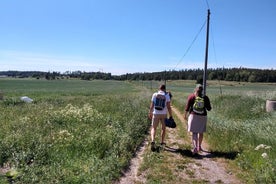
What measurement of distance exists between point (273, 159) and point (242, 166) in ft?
2.58

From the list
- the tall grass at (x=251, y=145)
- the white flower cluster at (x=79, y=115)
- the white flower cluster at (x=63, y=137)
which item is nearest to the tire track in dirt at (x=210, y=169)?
the tall grass at (x=251, y=145)

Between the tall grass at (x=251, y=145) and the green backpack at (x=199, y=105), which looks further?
the green backpack at (x=199, y=105)

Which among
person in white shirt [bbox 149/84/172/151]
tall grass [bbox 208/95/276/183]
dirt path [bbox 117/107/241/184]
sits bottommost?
dirt path [bbox 117/107/241/184]

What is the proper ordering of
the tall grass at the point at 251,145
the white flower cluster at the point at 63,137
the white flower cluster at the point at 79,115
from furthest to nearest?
1. the white flower cluster at the point at 79,115
2. the white flower cluster at the point at 63,137
3. the tall grass at the point at 251,145

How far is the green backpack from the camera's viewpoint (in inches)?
336

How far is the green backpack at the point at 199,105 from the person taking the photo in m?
8.52

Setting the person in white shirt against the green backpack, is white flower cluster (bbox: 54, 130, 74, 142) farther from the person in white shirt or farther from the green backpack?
the green backpack

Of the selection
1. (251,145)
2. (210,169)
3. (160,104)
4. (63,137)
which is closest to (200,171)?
(210,169)

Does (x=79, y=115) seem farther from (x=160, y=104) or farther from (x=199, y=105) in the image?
(x=199, y=105)

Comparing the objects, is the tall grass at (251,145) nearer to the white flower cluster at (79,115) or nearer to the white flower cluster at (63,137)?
the white flower cluster at (63,137)

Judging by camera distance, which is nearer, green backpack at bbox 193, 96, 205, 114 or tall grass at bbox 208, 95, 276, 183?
tall grass at bbox 208, 95, 276, 183

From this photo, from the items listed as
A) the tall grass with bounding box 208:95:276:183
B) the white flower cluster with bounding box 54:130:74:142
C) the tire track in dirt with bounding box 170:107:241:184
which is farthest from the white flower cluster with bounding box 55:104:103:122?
the tire track in dirt with bounding box 170:107:241:184

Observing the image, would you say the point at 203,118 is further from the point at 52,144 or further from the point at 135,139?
the point at 52,144

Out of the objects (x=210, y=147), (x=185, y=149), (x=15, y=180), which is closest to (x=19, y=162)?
(x=15, y=180)
